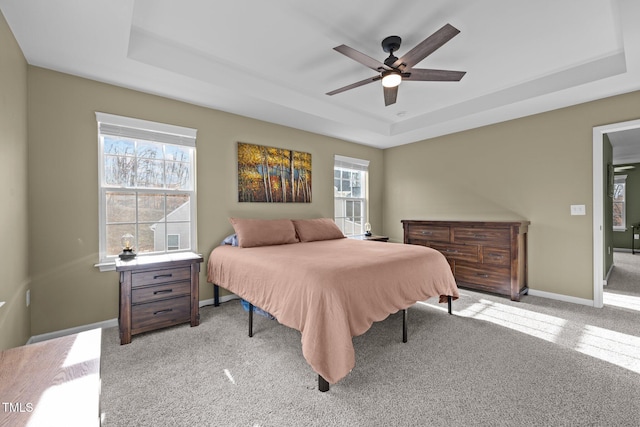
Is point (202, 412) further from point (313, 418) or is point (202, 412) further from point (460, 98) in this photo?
point (460, 98)

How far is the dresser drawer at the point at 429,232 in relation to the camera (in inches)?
168

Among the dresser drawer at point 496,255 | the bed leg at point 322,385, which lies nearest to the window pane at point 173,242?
the bed leg at point 322,385

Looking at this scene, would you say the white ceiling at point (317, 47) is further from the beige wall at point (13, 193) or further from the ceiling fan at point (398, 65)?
the beige wall at point (13, 193)

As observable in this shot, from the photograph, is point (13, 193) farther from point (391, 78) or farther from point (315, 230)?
point (391, 78)

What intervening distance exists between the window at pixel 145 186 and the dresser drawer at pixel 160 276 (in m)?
0.60

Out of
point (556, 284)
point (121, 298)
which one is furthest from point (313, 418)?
point (556, 284)

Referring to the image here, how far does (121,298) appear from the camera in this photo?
2.45m

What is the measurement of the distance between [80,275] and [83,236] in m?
0.38

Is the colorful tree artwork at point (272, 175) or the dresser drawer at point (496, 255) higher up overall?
the colorful tree artwork at point (272, 175)

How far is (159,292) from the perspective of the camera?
8.71ft

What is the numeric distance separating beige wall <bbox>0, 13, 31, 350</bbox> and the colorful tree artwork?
200 centimetres

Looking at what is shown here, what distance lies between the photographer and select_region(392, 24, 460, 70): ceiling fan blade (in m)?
1.88

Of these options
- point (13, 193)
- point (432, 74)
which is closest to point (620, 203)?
point (432, 74)

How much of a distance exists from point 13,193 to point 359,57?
2831 mm
